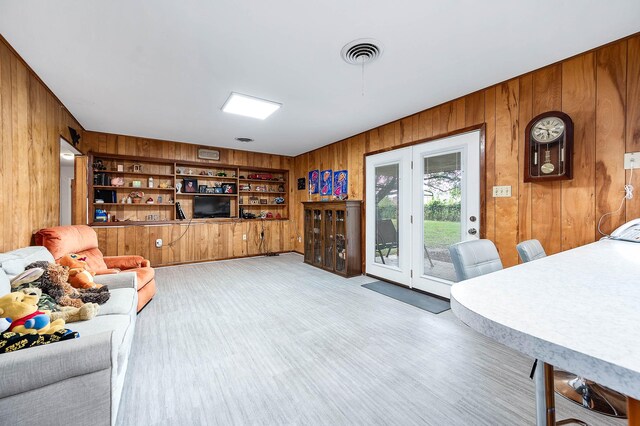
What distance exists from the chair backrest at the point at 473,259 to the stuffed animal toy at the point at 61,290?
8.10ft

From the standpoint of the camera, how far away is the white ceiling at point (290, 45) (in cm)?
174

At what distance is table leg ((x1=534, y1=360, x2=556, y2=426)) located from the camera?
3.05ft

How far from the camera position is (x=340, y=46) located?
213cm

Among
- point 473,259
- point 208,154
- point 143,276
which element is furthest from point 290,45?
point 208,154

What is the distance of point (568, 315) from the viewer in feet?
2.00

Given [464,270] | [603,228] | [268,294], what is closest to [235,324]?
[268,294]

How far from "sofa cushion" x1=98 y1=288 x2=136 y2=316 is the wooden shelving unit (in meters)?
3.21

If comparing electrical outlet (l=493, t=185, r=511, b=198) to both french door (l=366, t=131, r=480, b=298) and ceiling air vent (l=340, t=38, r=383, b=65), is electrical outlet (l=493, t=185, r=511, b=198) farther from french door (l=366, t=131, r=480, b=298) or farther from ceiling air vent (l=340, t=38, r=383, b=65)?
ceiling air vent (l=340, t=38, r=383, b=65)

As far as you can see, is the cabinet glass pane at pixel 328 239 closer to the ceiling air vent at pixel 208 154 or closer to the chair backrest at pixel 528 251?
the ceiling air vent at pixel 208 154

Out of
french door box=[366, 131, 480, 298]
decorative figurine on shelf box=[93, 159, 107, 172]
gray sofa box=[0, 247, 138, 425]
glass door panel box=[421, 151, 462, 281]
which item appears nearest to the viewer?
gray sofa box=[0, 247, 138, 425]

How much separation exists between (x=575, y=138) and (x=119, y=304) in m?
3.94

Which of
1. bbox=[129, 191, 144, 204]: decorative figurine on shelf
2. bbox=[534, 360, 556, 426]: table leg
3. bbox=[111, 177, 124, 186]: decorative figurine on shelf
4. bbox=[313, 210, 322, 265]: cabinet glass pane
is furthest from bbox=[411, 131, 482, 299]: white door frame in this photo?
bbox=[111, 177, 124, 186]: decorative figurine on shelf

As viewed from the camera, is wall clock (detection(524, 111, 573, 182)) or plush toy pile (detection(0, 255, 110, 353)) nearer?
plush toy pile (detection(0, 255, 110, 353))

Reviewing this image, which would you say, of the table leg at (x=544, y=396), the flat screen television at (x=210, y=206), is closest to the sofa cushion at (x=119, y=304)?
the table leg at (x=544, y=396)
